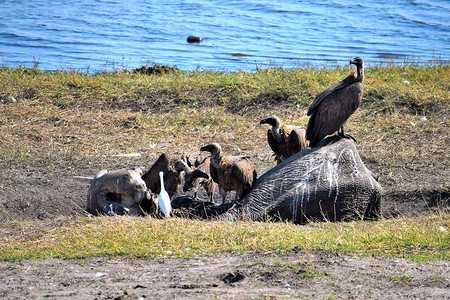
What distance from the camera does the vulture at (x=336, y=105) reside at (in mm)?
6305

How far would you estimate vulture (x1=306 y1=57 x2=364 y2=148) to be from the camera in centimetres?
630

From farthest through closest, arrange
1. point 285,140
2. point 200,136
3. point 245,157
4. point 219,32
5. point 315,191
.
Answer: point 219,32, point 200,136, point 285,140, point 245,157, point 315,191

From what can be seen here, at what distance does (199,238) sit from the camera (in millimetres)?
4738

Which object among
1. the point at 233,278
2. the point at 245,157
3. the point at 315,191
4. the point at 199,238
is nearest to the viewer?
the point at 233,278

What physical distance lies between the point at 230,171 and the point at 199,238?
137cm

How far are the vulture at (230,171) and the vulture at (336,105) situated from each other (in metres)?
0.98

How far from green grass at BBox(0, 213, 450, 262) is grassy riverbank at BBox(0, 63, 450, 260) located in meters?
0.01

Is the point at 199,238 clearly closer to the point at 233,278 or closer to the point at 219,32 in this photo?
the point at 233,278

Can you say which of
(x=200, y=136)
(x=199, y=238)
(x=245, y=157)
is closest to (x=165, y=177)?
(x=245, y=157)

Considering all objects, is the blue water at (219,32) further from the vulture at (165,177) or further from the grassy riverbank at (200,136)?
the vulture at (165,177)

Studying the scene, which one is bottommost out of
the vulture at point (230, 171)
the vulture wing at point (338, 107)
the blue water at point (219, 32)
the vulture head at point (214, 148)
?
the blue water at point (219, 32)

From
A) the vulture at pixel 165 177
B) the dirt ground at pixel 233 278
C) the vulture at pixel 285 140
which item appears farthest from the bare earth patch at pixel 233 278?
the vulture at pixel 285 140

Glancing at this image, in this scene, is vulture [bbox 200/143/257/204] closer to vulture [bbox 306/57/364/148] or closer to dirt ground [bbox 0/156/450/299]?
vulture [bbox 306/57/364/148]

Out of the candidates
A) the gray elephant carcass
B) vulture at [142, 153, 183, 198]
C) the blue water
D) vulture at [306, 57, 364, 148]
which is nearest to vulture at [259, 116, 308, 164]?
vulture at [306, 57, 364, 148]
